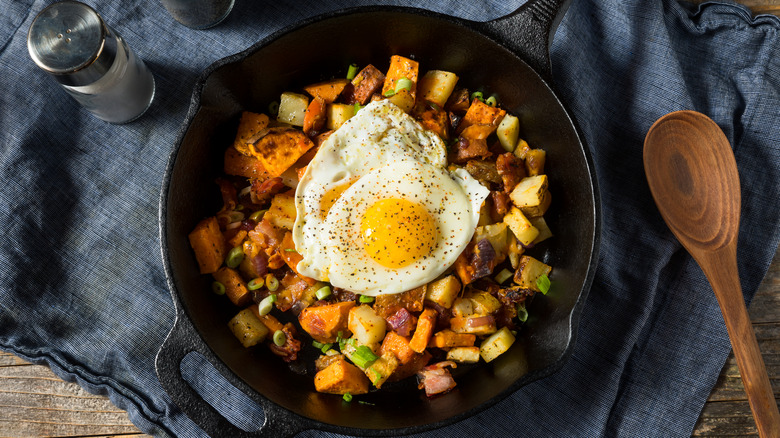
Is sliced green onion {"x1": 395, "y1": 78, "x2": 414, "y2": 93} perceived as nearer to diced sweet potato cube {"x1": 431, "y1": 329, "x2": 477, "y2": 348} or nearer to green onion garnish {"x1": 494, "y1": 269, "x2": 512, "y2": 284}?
green onion garnish {"x1": 494, "y1": 269, "x2": 512, "y2": 284}

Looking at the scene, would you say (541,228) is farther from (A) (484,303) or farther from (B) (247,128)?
(B) (247,128)

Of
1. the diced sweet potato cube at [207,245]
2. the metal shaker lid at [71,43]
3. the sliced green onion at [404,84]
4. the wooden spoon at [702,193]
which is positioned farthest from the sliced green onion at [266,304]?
the wooden spoon at [702,193]

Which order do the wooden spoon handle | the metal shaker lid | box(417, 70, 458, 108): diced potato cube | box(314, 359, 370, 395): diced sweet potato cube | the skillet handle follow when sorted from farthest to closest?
box(417, 70, 458, 108): diced potato cube, the wooden spoon handle, box(314, 359, 370, 395): diced sweet potato cube, the metal shaker lid, the skillet handle

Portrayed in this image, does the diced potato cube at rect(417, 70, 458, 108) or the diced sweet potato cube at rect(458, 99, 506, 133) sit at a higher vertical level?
the diced potato cube at rect(417, 70, 458, 108)

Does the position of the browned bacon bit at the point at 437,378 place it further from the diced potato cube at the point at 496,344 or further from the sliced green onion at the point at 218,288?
the sliced green onion at the point at 218,288

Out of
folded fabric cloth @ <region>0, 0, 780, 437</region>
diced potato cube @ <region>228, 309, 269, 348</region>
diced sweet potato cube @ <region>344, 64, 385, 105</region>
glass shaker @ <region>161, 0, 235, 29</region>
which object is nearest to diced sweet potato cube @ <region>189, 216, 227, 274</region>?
diced potato cube @ <region>228, 309, 269, 348</region>

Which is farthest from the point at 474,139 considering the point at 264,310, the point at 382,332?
the point at 264,310
